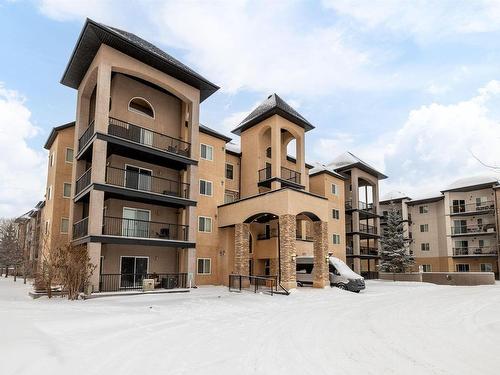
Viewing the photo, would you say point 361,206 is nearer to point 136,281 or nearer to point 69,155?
point 136,281

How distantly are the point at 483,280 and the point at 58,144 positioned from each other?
37420mm

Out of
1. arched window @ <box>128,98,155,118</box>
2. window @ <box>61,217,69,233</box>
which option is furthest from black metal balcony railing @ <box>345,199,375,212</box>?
window @ <box>61,217,69,233</box>

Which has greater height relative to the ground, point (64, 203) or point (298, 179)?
point (298, 179)

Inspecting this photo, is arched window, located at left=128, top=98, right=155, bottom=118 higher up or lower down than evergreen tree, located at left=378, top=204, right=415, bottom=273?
higher up

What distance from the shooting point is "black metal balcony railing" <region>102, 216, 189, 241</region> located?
69.5 feet

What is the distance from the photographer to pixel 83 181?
21531 mm

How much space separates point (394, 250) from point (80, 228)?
31824 mm

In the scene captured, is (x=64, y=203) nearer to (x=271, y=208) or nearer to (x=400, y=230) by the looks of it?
(x=271, y=208)

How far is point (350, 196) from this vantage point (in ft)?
142

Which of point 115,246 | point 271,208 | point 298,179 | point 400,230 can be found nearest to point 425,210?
point 400,230

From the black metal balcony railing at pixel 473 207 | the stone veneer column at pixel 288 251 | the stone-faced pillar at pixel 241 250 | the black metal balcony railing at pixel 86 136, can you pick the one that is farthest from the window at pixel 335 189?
the black metal balcony railing at pixel 86 136

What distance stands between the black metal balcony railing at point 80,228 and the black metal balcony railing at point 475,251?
152ft

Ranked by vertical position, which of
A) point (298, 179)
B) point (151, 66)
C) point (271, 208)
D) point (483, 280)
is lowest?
point (483, 280)

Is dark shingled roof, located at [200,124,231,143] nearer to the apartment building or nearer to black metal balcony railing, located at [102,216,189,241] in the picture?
the apartment building
